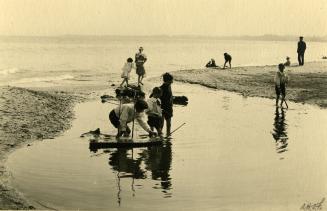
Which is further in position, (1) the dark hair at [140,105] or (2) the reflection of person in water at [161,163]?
(1) the dark hair at [140,105]

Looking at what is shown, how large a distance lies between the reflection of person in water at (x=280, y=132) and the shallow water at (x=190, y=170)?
0.03m

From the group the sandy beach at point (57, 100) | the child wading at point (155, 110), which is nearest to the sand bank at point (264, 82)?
the sandy beach at point (57, 100)

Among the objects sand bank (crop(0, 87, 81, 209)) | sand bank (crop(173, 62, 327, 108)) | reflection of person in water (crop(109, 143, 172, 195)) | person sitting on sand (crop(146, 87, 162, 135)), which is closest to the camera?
sand bank (crop(0, 87, 81, 209))

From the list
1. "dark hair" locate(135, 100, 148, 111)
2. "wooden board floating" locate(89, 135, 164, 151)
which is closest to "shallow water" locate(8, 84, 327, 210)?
"wooden board floating" locate(89, 135, 164, 151)

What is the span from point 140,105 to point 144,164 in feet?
5.56

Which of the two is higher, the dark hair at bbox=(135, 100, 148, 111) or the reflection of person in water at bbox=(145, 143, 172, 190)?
the dark hair at bbox=(135, 100, 148, 111)

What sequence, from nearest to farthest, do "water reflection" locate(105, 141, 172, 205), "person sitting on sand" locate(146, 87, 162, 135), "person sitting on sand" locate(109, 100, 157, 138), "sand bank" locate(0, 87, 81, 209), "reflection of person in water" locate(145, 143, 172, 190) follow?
"sand bank" locate(0, 87, 81, 209), "water reflection" locate(105, 141, 172, 205), "reflection of person in water" locate(145, 143, 172, 190), "person sitting on sand" locate(109, 100, 157, 138), "person sitting on sand" locate(146, 87, 162, 135)

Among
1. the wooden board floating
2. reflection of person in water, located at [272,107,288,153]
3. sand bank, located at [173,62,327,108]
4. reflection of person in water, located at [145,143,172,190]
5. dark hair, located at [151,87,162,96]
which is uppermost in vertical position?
dark hair, located at [151,87,162,96]

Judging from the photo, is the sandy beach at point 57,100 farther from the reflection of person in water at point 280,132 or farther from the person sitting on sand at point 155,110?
the reflection of person in water at point 280,132

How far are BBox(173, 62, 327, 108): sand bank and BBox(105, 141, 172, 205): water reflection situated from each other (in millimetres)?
9612

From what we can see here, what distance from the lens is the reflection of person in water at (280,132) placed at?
38.4 feet

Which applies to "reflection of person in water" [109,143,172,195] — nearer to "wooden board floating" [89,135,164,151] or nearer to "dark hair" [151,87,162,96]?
"wooden board floating" [89,135,164,151]

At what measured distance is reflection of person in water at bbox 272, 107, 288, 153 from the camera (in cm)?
1170

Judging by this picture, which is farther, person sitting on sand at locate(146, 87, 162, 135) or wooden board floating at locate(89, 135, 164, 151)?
person sitting on sand at locate(146, 87, 162, 135)
